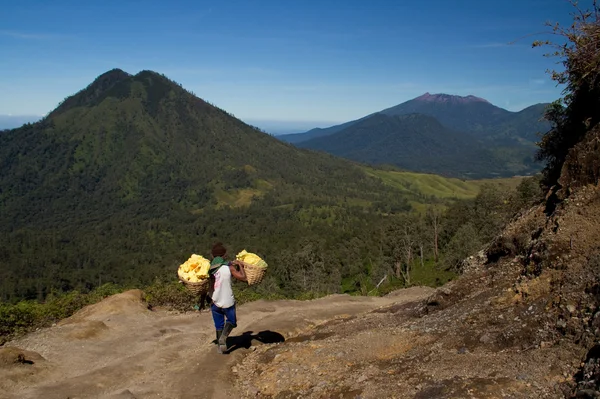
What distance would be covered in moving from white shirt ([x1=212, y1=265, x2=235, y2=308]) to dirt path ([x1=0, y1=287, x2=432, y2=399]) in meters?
1.52

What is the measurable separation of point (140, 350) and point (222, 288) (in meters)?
3.79

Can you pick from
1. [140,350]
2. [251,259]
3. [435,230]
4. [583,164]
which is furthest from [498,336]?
[435,230]

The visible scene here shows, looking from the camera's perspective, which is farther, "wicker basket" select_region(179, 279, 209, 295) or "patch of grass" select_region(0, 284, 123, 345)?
"patch of grass" select_region(0, 284, 123, 345)

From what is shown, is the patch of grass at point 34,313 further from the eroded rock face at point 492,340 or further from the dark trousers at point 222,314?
the eroded rock face at point 492,340

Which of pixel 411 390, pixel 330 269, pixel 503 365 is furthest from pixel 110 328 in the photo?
pixel 330 269

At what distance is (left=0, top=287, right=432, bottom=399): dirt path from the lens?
917cm

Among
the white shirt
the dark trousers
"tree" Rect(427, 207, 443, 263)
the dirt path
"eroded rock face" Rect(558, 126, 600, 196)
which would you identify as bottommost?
"tree" Rect(427, 207, 443, 263)

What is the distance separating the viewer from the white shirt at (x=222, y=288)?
1043 centimetres

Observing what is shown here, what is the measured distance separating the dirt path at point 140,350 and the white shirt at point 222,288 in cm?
152

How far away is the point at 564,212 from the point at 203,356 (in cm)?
949

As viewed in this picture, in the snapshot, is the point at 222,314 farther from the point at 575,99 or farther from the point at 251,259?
the point at 575,99

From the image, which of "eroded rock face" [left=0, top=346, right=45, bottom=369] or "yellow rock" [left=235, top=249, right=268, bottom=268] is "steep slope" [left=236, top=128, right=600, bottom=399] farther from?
"eroded rock face" [left=0, top=346, right=45, bottom=369]

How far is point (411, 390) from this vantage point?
6.88m

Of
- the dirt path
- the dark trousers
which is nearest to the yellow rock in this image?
the dark trousers
